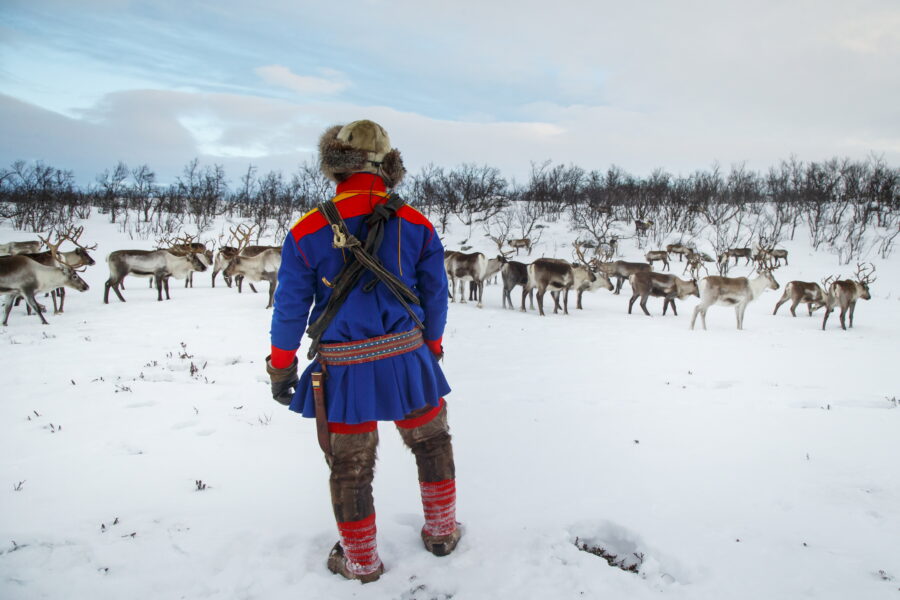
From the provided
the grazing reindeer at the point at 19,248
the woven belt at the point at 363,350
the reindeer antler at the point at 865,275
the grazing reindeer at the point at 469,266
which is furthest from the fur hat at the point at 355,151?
the grazing reindeer at the point at 19,248

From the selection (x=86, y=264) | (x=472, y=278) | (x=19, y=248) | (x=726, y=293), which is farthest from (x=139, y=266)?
(x=726, y=293)

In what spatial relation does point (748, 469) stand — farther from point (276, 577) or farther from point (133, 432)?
point (133, 432)

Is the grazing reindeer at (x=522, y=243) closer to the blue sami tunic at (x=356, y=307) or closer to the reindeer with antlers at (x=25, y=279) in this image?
the reindeer with antlers at (x=25, y=279)

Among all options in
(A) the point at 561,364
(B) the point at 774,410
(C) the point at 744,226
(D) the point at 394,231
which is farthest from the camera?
(C) the point at 744,226

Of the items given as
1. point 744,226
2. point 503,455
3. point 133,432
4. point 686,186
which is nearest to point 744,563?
point 503,455

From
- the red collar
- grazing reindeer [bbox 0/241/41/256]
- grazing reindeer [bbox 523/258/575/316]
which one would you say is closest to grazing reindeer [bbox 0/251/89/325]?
grazing reindeer [bbox 0/241/41/256]

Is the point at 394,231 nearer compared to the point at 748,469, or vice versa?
the point at 394,231

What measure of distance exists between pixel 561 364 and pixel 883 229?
3787cm

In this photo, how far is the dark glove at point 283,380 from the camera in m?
2.21

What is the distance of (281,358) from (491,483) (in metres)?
1.80

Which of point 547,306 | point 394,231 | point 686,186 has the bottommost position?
point 547,306

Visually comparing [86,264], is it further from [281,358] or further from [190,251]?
[281,358]

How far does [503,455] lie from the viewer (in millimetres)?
3686

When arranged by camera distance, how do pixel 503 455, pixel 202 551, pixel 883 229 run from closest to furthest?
pixel 202 551, pixel 503 455, pixel 883 229
